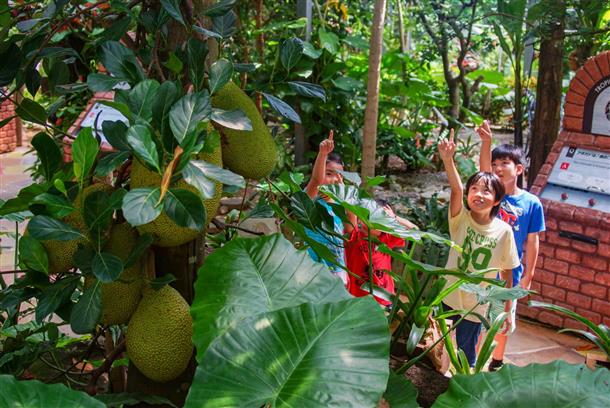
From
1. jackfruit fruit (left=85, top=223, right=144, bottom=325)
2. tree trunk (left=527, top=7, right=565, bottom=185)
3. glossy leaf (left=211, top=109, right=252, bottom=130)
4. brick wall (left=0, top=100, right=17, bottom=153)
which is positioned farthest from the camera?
brick wall (left=0, top=100, right=17, bottom=153)

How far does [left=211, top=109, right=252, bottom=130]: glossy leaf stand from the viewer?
1.11m

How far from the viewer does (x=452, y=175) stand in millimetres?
2750

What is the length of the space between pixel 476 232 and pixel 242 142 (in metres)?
1.71

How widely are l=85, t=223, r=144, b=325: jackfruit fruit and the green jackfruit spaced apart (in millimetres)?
223

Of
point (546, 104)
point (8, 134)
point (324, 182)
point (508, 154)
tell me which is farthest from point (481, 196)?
point (8, 134)

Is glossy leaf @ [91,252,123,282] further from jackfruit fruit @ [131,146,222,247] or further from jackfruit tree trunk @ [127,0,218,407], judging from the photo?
jackfruit tree trunk @ [127,0,218,407]

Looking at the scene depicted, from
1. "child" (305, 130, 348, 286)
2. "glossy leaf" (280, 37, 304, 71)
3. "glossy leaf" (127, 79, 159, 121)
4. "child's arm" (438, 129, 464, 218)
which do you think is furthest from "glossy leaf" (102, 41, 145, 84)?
"child's arm" (438, 129, 464, 218)

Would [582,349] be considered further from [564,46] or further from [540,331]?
[564,46]

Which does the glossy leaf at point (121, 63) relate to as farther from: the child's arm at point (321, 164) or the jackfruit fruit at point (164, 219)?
the child's arm at point (321, 164)

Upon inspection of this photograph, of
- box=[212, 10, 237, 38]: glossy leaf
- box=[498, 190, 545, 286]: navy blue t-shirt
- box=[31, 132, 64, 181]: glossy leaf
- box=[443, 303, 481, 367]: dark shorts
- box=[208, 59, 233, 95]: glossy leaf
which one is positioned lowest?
box=[443, 303, 481, 367]: dark shorts

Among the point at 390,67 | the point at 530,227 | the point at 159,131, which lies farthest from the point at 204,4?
the point at 390,67

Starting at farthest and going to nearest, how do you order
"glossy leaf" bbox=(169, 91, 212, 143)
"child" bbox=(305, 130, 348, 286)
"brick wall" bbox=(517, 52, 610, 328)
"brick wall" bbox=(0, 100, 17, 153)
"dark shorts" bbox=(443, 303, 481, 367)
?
"brick wall" bbox=(0, 100, 17, 153), "brick wall" bbox=(517, 52, 610, 328), "dark shorts" bbox=(443, 303, 481, 367), "child" bbox=(305, 130, 348, 286), "glossy leaf" bbox=(169, 91, 212, 143)

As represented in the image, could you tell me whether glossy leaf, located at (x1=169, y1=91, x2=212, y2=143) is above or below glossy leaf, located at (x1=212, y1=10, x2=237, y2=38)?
below

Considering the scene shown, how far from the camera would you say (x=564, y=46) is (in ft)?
12.4
